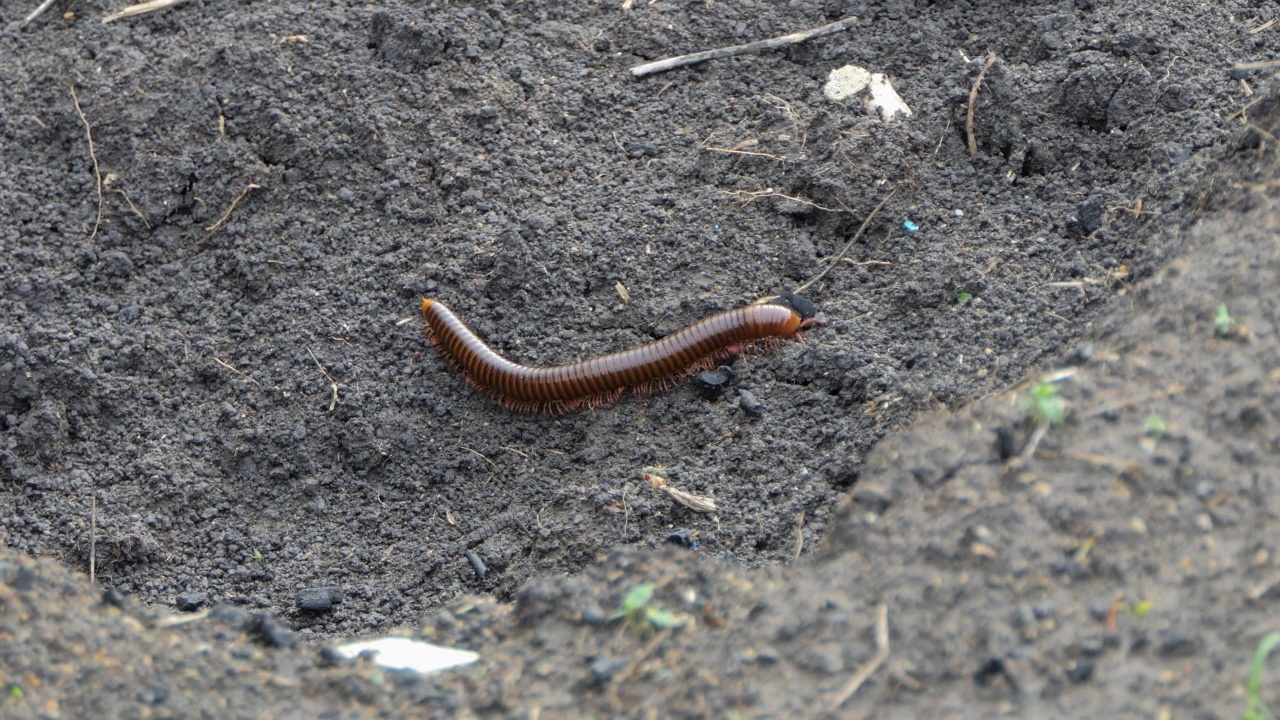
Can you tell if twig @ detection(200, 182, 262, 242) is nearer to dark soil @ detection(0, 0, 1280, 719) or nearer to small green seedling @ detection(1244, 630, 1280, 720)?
dark soil @ detection(0, 0, 1280, 719)

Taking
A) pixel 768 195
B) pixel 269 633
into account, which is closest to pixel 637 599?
pixel 269 633

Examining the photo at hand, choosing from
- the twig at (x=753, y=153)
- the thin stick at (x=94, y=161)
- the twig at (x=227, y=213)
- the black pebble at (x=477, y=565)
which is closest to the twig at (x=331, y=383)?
the black pebble at (x=477, y=565)

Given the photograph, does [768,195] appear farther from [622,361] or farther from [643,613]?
[643,613]

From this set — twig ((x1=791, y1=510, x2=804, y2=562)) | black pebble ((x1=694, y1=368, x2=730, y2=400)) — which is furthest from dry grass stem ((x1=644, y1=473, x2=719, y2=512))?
black pebble ((x1=694, y1=368, x2=730, y2=400))

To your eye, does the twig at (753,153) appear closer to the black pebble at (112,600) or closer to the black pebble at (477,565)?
the black pebble at (477,565)

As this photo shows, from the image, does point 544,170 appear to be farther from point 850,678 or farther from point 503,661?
point 850,678

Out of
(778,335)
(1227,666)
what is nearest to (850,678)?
(1227,666)
